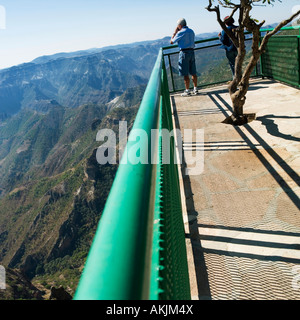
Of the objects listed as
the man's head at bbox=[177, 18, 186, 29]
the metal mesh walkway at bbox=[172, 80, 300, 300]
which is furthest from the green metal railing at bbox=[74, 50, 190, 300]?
the man's head at bbox=[177, 18, 186, 29]

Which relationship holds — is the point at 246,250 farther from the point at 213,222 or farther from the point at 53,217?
the point at 53,217

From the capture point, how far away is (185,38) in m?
7.45

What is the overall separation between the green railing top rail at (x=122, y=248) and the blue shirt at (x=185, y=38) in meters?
7.44

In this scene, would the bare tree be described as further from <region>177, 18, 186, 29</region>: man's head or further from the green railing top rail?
the green railing top rail

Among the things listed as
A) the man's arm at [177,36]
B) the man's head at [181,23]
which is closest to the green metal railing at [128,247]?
the man's arm at [177,36]

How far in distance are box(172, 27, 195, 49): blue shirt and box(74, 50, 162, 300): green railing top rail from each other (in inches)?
293

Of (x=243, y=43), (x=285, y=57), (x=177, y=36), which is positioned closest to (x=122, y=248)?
(x=243, y=43)

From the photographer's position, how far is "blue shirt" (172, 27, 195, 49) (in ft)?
24.1

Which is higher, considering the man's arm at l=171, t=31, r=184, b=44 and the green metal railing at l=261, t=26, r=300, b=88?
the man's arm at l=171, t=31, r=184, b=44

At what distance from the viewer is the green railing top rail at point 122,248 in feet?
1.51

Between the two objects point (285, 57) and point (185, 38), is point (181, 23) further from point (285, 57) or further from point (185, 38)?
point (285, 57)

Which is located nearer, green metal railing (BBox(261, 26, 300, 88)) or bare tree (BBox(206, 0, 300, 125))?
bare tree (BBox(206, 0, 300, 125))

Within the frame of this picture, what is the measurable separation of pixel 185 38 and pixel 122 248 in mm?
7752
